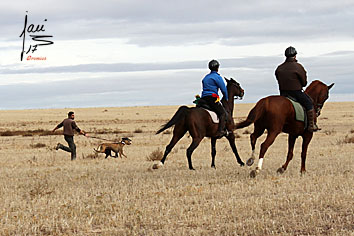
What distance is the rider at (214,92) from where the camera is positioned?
1361cm

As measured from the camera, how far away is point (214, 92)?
13633 mm

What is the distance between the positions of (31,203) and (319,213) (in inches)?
184

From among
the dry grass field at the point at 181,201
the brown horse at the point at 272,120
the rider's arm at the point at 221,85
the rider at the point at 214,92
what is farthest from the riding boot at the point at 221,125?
the brown horse at the point at 272,120

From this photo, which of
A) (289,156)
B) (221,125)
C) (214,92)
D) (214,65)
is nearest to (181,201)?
(289,156)

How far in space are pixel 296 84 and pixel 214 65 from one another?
2512 mm

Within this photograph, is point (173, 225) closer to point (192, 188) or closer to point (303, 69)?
point (192, 188)

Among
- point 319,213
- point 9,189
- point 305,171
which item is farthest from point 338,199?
point 9,189

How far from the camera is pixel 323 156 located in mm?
16406

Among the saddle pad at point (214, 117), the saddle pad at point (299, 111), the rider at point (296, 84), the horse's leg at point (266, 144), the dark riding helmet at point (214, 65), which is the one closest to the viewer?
the horse's leg at point (266, 144)

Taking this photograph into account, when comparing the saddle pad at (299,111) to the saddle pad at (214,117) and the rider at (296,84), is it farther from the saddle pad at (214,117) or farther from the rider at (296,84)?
the saddle pad at (214,117)

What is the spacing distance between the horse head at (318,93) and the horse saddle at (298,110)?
87 centimetres

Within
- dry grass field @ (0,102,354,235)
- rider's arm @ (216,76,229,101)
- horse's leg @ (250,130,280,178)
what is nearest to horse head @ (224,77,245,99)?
rider's arm @ (216,76,229,101)

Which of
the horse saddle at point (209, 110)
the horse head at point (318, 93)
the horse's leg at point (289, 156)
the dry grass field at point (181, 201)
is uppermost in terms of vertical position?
the horse head at point (318, 93)

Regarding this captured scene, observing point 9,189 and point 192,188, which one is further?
point 9,189
